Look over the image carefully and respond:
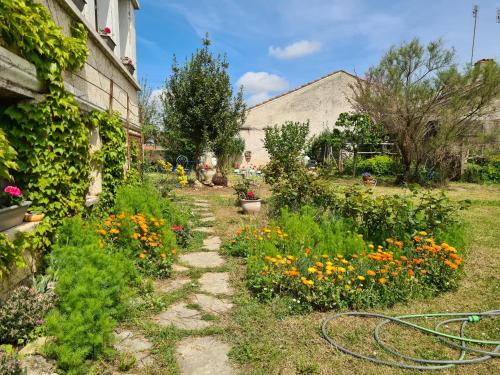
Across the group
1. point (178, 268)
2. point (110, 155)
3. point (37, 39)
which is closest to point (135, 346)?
point (178, 268)

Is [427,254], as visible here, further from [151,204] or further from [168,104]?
→ [168,104]

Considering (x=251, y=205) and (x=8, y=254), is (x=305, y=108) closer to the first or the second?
(x=251, y=205)

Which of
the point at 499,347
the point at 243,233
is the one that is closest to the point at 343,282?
the point at 499,347

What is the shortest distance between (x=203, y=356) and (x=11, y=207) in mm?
2001

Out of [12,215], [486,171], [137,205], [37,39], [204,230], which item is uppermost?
[37,39]

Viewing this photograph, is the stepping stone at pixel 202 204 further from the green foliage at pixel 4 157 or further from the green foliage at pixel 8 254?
the green foliage at pixel 4 157

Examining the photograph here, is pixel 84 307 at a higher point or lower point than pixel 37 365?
higher

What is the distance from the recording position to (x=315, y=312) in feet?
11.0

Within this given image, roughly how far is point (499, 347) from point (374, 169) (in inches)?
643

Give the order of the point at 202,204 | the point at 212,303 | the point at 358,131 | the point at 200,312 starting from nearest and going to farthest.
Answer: the point at 200,312, the point at 212,303, the point at 202,204, the point at 358,131

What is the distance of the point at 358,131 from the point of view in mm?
17156

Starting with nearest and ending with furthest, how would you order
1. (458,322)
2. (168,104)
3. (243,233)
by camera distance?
(458,322) < (243,233) < (168,104)

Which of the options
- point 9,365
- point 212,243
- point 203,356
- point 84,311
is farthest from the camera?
point 212,243

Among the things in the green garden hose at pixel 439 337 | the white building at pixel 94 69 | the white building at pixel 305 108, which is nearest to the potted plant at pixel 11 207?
the white building at pixel 94 69
